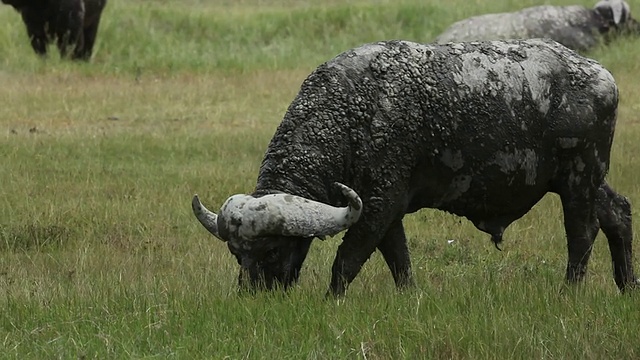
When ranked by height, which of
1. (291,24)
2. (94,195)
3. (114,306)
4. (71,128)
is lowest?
(291,24)

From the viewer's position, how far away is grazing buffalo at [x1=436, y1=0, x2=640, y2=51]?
70.8ft

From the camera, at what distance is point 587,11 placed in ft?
73.6

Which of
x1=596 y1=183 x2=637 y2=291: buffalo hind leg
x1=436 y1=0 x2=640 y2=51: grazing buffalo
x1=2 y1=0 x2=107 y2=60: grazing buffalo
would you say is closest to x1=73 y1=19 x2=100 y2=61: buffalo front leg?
x1=2 y1=0 x2=107 y2=60: grazing buffalo

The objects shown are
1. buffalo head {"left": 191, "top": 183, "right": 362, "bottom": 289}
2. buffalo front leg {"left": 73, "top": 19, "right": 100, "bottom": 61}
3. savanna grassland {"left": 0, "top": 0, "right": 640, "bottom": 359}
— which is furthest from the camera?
buffalo front leg {"left": 73, "top": 19, "right": 100, "bottom": 61}

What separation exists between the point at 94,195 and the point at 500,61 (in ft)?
15.7

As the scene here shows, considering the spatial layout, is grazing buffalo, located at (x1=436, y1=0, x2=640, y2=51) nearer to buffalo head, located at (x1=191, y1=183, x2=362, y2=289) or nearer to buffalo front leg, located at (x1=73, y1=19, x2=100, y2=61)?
buffalo front leg, located at (x1=73, y1=19, x2=100, y2=61)

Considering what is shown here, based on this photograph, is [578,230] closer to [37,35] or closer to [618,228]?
[618,228]

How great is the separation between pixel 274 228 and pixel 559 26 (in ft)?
56.4

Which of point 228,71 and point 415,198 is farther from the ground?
point 415,198

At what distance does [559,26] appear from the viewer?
862 inches

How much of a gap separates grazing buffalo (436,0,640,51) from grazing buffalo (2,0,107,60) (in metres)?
6.74

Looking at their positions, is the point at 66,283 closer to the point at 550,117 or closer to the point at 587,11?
the point at 550,117

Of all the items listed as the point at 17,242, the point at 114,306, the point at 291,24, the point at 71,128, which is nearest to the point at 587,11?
the point at 291,24

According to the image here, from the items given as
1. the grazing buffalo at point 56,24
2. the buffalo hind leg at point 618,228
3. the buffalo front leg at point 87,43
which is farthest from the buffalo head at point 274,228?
the buffalo front leg at point 87,43
